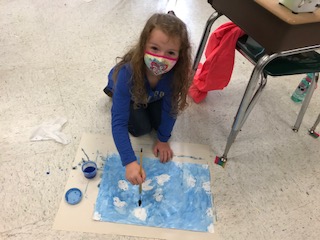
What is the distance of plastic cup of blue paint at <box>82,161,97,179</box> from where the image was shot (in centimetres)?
106

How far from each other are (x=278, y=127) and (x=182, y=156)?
21.1 inches

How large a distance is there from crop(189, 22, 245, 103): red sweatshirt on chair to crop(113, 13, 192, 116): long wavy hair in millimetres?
274

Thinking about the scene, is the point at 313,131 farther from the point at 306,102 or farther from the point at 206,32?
the point at 206,32

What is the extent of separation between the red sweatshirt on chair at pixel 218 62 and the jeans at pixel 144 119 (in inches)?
11.5

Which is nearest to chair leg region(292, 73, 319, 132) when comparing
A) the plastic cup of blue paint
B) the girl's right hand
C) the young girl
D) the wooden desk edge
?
the wooden desk edge

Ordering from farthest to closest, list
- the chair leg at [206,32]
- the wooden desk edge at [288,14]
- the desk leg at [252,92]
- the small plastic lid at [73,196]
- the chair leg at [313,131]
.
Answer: the chair leg at [313,131] < the chair leg at [206,32] < the small plastic lid at [73,196] < the desk leg at [252,92] < the wooden desk edge at [288,14]

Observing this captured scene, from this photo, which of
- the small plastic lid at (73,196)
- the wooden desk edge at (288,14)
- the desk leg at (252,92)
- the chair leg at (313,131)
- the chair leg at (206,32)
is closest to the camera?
the wooden desk edge at (288,14)

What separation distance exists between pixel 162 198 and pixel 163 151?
204 mm

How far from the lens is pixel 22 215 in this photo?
0.97 metres

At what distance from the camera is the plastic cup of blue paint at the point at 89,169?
3.49 feet

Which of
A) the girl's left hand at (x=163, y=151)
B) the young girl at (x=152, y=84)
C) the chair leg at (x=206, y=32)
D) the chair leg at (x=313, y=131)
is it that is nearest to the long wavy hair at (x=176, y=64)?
the young girl at (x=152, y=84)

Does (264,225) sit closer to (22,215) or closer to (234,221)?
(234,221)

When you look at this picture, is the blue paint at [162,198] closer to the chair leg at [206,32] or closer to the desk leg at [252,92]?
the desk leg at [252,92]

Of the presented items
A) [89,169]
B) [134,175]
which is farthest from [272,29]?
[89,169]
